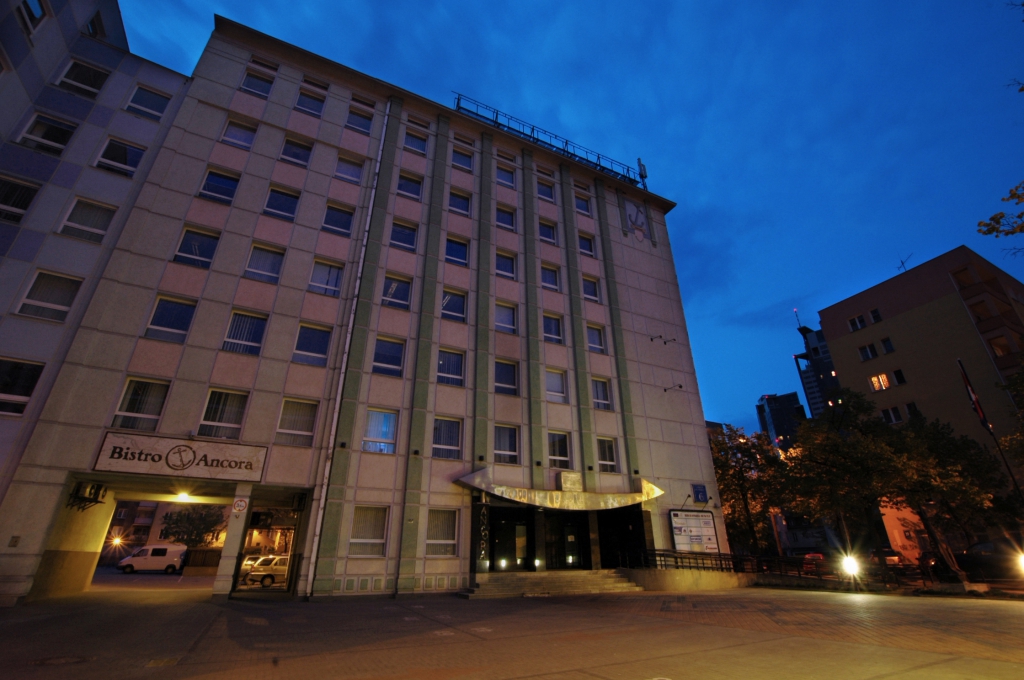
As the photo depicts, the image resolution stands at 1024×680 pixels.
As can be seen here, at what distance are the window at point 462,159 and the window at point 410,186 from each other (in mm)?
2907

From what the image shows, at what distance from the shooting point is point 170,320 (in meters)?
17.0

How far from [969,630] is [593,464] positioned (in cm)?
1441

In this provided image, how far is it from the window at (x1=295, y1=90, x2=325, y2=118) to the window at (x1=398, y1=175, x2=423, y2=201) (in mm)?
5147

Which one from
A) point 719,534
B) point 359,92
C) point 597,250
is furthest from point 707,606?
point 359,92

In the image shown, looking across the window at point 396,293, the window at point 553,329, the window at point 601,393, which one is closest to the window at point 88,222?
the window at point 396,293

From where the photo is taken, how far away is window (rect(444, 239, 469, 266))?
23.5 metres

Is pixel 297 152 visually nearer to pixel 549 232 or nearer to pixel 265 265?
pixel 265 265

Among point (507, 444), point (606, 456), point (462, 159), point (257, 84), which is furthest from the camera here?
point (462, 159)

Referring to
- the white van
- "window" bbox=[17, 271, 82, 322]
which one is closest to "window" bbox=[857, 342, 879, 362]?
"window" bbox=[17, 271, 82, 322]

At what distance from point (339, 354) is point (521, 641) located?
13673mm

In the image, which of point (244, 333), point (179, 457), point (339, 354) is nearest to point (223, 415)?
point (179, 457)

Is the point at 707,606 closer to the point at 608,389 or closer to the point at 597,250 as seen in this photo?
the point at 608,389

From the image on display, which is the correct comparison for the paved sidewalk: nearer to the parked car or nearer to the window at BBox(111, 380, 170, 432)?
the window at BBox(111, 380, 170, 432)

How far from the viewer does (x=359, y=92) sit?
24.8m
